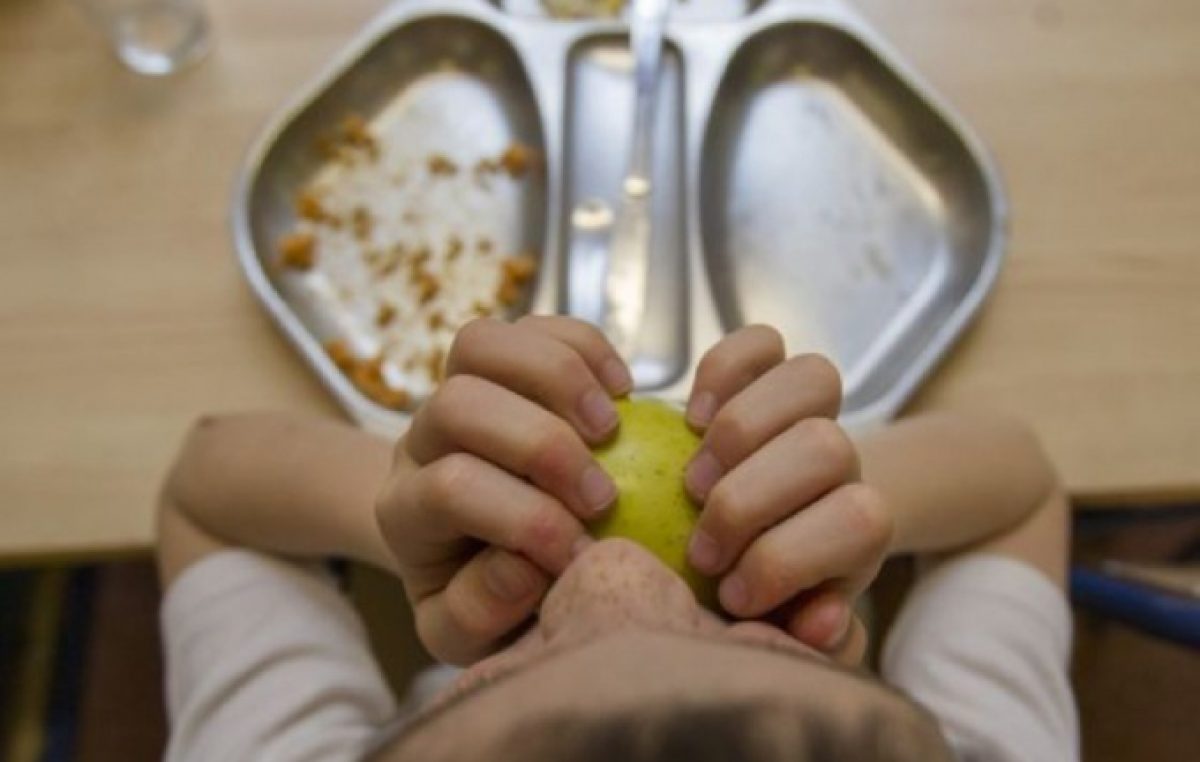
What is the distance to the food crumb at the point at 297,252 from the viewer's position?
2.45 ft

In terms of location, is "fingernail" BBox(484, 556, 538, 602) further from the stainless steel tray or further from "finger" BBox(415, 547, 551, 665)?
the stainless steel tray

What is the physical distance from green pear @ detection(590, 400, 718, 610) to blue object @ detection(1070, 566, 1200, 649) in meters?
0.47

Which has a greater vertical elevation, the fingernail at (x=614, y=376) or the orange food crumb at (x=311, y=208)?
the fingernail at (x=614, y=376)

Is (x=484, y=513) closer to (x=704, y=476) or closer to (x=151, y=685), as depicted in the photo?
(x=704, y=476)

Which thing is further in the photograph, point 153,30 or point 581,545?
point 153,30

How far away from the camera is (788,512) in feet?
1.46

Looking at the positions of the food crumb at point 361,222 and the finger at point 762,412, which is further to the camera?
the food crumb at point 361,222

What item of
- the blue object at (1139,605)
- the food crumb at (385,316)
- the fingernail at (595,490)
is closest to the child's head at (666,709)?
the fingernail at (595,490)

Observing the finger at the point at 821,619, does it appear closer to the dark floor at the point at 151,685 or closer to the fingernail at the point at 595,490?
the fingernail at the point at 595,490

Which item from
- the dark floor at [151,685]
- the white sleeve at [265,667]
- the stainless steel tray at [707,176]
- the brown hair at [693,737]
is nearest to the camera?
the brown hair at [693,737]

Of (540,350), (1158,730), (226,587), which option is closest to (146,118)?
(226,587)

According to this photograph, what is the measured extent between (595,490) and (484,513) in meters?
0.04

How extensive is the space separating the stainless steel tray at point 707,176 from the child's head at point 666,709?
379 millimetres

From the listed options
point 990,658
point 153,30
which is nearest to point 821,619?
point 990,658
